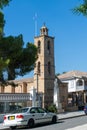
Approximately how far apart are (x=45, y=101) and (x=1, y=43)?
25899mm

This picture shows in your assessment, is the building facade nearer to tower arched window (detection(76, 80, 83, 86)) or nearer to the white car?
tower arched window (detection(76, 80, 83, 86))

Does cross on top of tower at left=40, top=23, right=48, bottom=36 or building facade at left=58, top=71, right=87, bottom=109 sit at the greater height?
cross on top of tower at left=40, top=23, right=48, bottom=36

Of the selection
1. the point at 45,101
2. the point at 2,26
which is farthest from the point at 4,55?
the point at 45,101

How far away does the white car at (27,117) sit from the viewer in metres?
24.2

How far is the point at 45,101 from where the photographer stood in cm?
4994

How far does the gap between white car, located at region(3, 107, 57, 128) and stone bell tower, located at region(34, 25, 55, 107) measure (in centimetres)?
2458

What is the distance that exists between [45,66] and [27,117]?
28774 millimetres

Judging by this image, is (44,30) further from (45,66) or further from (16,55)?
(16,55)

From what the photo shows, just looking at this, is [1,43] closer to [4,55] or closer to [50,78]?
[4,55]

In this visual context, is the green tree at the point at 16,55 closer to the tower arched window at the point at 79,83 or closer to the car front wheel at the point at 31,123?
the car front wheel at the point at 31,123

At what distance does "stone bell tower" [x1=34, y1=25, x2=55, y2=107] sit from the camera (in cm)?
5198

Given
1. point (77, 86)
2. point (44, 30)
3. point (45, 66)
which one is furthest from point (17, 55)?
point (77, 86)

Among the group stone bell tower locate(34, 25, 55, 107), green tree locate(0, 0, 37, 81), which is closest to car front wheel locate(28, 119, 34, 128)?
green tree locate(0, 0, 37, 81)

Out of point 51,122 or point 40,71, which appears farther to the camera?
point 40,71
